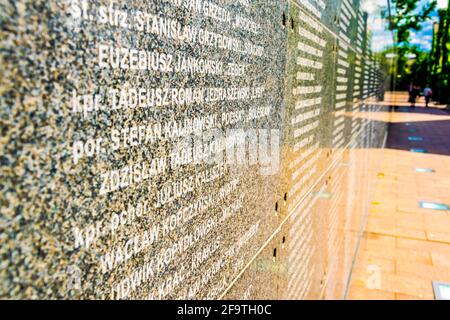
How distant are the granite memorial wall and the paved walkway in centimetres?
291

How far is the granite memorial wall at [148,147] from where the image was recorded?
61 cm

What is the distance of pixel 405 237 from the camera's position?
5.70 metres

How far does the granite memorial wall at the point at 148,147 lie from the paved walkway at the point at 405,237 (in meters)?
2.91

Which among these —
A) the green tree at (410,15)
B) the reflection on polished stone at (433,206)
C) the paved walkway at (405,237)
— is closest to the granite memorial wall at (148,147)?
the paved walkway at (405,237)

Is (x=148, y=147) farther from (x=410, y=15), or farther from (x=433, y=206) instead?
(x=410, y=15)

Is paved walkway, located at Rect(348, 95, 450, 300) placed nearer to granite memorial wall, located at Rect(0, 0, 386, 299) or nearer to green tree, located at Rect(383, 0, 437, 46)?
granite memorial wall, located at Rect(0, 0, 386, 299)

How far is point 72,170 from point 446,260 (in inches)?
207

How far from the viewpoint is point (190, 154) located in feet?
3.52

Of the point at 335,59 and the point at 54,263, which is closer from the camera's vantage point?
the point at 54,263

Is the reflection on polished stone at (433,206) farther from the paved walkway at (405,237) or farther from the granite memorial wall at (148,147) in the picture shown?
the granite memorial wall at (148,147)

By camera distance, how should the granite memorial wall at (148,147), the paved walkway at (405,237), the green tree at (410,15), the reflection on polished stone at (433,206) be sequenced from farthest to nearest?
1. the green tree at (410,15)
2. the reflection on polished stone at (433,206)
3. the paved walkway at (405,237)
4. the granite memorial wall at (148,147)

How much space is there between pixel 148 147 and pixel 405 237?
18.3 feet
